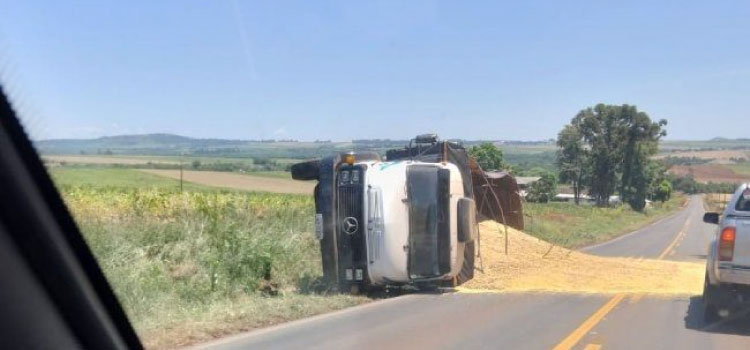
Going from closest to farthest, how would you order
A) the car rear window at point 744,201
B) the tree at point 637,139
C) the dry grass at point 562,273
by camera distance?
the car rear window at point 744,201, the dry grass at point 562,273, the tree at point 637,139

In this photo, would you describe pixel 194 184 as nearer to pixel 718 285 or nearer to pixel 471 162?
pixel 471 162

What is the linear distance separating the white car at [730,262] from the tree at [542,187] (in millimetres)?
44088

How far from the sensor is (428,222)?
13.1 metres

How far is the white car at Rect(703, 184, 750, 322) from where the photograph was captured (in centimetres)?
913

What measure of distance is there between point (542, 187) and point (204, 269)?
45.2 metres

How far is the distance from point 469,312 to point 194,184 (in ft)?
79.3

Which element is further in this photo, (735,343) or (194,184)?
(194,184)

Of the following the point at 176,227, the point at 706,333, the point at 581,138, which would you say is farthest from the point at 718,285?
the point at 581,138

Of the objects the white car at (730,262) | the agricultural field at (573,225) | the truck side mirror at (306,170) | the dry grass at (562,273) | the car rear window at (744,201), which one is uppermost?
the truck side mirror at (306,170)

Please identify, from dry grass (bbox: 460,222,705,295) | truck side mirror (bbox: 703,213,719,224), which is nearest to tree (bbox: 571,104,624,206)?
dry grass (bbox: 460,222,705,295)

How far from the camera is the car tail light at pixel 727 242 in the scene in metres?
9.17

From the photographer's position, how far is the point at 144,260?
13078 millimetres

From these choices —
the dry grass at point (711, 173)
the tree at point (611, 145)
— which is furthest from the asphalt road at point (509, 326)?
the tree at point (611, 145)

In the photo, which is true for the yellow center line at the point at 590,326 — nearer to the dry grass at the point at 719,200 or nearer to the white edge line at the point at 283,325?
the dry grass at the point at 719,200
